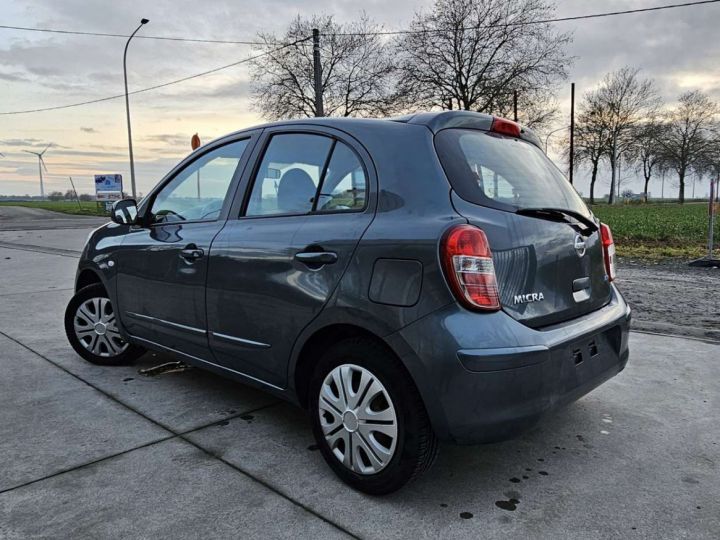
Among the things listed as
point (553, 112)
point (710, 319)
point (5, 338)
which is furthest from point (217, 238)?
point (553, 112)

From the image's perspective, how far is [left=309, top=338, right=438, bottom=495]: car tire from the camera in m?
2.24

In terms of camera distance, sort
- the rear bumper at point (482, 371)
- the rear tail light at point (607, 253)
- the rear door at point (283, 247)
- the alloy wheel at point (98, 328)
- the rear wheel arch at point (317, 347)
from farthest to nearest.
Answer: the alloy wheel at point (98, 328) → the rear tail light at point (607, 253) → the rear door at point (283, 247) → the rear wheel arch at point (317, 347) → the rear bumper at point (482, 371)

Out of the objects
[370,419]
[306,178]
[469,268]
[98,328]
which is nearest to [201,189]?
[306,178]

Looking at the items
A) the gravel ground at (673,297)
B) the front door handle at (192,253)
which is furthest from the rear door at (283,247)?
the gravel ground at (673,297)

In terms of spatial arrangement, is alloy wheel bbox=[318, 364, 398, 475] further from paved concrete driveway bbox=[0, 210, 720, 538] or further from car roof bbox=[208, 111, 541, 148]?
car roof bbox=[208, 111, 541, 148]

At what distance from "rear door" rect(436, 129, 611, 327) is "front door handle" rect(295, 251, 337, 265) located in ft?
1.87

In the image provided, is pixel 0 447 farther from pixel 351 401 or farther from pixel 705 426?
pixel 705 426

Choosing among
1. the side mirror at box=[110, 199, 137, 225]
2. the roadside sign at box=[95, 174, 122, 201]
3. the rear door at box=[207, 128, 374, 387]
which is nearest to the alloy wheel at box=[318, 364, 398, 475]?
the rear door at box=[207, 128, 374, 387]

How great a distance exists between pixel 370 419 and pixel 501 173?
1.24 metres

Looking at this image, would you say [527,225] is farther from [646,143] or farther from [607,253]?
[646,143]

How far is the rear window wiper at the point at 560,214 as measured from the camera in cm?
243

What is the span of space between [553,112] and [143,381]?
3280 cm

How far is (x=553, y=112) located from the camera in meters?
32.6

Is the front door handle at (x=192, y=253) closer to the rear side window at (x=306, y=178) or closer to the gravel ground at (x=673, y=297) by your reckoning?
the rear side window at (x=306, y=178)
